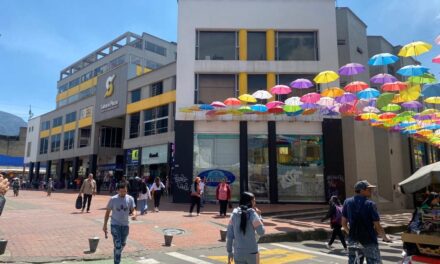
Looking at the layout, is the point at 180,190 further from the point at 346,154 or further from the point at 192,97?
the point at 346,154

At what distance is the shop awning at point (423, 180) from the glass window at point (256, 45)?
55.0 ft

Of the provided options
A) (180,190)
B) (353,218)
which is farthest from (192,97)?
(353,218)

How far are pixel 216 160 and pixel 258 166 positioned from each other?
254 centimetres

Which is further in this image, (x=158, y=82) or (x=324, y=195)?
(x=158, y=82)

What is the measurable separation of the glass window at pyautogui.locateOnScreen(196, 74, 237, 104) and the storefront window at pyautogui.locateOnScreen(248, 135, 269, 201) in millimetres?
3129

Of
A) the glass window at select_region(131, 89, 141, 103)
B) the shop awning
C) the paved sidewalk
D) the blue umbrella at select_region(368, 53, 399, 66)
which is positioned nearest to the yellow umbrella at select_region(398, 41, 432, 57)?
the blue umbrella at select_region(368, 53, 399, 66)

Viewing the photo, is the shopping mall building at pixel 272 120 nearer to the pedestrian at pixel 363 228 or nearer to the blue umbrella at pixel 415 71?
the blue umbrella at pixel 415 71

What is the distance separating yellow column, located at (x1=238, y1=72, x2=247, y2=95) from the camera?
22.5m

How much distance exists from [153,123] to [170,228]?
19.2 metres

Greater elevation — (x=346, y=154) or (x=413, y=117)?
(x=413, y=117)

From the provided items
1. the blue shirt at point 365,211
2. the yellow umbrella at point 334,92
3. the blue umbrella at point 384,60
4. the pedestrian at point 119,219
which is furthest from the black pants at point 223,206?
the blue shirt at point 365,211

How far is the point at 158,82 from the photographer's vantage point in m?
30.8

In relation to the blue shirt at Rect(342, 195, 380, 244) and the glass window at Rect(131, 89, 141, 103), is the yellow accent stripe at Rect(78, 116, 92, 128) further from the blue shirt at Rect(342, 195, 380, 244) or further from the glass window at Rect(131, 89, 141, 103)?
the blue shirt at Rect(342, 195, 380, 244)

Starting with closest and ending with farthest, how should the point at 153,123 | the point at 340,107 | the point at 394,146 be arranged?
the point at 340,107, the point at 394,146, the point at 153,123
